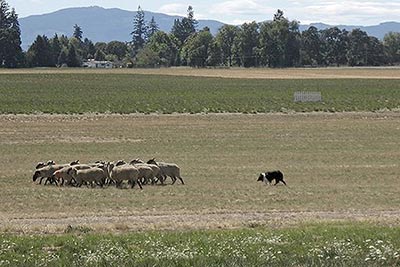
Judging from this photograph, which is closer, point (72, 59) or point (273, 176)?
point (273, 176)

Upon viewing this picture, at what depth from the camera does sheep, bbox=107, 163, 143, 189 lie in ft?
83.9

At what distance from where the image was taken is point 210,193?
78.9 ft

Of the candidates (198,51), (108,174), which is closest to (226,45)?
(198,51)

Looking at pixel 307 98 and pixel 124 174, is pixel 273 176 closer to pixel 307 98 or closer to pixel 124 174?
pixel 124 174

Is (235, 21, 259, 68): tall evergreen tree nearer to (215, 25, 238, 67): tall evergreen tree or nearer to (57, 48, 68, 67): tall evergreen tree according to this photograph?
(215, 25, 238, 67): tall evergreen tree

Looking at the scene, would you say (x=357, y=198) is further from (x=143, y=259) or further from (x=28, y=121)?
(x=28, y=121)

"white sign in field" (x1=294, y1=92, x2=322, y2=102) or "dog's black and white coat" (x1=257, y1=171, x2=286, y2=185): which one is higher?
"dog's black and white coat" (x1=257, y1=171, x2=286, y2=185)

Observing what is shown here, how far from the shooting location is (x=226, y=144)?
38.5 m

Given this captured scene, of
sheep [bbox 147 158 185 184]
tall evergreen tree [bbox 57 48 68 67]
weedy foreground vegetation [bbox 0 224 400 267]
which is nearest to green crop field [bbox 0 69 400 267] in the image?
weedy foreground vegetation [bbox 0 224 400 267]

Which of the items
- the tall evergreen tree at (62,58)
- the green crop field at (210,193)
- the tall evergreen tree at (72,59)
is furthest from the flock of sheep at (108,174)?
the tall evergreen tree at (72,59)

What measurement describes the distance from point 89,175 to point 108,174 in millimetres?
690

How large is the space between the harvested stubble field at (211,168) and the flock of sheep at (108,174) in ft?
2.18

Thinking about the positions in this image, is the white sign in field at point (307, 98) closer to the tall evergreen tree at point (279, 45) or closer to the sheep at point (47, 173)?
the sheep at point (47, 173)

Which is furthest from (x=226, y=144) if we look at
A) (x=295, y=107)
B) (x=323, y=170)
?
(x=295, y=107)
